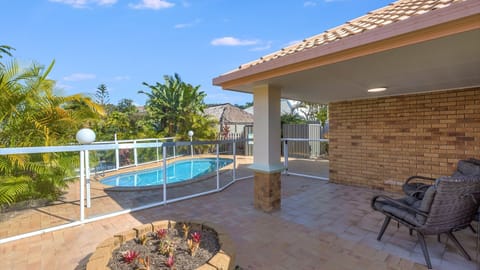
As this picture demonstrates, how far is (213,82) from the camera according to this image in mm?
4484

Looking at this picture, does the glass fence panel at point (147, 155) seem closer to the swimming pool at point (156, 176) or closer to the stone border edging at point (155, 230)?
the swimming pool at point (156, 176)

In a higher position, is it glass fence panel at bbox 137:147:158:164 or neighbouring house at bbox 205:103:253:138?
neighbouring house at bbox 205:103:253:138

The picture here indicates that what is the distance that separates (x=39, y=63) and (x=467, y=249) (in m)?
8.51

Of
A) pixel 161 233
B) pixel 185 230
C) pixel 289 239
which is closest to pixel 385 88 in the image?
pixel 289 239

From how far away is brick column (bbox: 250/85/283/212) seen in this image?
4500 millimetres

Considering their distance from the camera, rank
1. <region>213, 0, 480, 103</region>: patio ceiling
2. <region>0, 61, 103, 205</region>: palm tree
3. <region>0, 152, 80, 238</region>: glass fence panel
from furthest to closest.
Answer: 1. <region>0, 61, 103, 205</region>: palm tree
2. <region>0, 152, 80, 238</region>: glass fence panel
3. <region>213, 0, 480, 103</region>: patio ceiling

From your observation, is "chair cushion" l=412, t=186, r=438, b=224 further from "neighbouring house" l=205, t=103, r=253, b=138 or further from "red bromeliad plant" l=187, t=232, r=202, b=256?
"neighbouring house" l=205, t=103, r=253, b=138

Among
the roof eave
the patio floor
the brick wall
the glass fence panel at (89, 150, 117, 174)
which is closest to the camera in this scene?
the roof eave

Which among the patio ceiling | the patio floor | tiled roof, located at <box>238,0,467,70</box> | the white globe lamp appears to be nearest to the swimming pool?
the patio floor

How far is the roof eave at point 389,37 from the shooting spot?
5.95ft

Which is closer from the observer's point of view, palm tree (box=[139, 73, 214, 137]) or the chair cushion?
the chair cushion

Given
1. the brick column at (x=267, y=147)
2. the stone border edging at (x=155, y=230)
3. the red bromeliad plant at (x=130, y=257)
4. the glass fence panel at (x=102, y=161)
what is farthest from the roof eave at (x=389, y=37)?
the glass fence panel at (x=102, y=161)

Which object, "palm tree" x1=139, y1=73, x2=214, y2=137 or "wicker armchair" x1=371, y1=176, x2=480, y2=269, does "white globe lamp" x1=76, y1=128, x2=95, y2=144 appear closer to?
"wicker armchair" x1=371, y1=176, x2=480, y2=269

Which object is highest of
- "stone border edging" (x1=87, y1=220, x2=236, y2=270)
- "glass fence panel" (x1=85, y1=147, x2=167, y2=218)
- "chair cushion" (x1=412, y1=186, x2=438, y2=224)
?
"chair cushion" (x1=412, y1=186, x2=438, y2=224)
